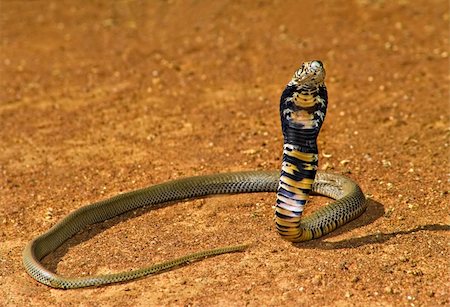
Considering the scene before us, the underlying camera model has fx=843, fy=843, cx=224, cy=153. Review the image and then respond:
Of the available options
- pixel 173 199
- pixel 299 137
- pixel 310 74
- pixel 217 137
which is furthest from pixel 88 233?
pixel 310 74

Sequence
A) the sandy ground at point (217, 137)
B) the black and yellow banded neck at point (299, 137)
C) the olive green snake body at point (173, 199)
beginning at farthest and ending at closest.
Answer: the olive green snake body at point (173, 199)
the sandy ground at point (217, 137)
the black and yellow banded neck at point (299, 137)

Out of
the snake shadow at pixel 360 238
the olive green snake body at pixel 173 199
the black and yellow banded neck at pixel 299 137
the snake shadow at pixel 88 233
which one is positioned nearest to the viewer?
the black and yellow banded neck at pixel 299 137

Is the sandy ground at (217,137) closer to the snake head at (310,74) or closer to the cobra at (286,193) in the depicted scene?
the cobra at (286,193)

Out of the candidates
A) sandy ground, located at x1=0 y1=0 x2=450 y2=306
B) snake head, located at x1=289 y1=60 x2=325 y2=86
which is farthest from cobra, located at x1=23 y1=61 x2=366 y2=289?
sandy ground, located at x1=0 y1=0 x2=450 y2=306

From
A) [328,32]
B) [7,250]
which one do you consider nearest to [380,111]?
[328,32]

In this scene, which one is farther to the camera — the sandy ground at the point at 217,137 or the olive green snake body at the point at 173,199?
the olive green snake body at the point at 173,199

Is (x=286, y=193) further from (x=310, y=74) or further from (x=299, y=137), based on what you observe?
(x=310, y=74)

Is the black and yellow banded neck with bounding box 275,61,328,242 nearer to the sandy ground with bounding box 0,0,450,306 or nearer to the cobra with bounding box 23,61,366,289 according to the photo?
the cobra with bounding box 23,61,366,289

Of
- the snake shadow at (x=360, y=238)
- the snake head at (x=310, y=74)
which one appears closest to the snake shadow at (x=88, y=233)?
the snake shadow at (x=360, y=238)
